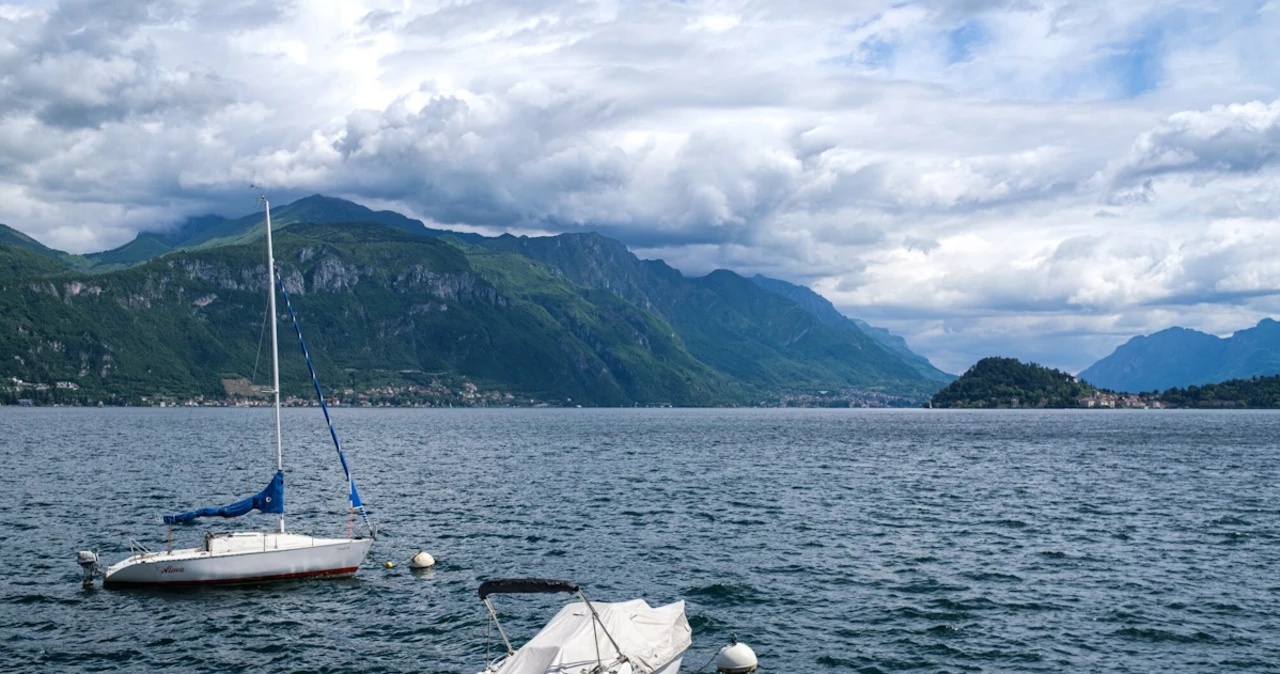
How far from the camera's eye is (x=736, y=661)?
110 feet

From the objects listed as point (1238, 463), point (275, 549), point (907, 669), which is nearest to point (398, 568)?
point (275, 549)

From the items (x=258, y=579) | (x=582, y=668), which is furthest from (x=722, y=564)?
(x=582, y=668)

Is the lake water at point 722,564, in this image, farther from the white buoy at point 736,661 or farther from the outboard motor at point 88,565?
the white buoy at point 736,661

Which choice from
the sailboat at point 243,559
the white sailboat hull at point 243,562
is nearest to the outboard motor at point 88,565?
the sailboat at point 243,559

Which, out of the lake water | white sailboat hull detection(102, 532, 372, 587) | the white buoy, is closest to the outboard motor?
white sailboat hull detection(102, 532, 372, 587)

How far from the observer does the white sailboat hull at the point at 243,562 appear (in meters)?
47.7

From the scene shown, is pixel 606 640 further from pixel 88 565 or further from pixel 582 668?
pixel 88 565

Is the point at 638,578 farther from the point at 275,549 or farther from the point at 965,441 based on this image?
the point at 965,441

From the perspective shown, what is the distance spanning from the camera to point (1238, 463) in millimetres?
127062

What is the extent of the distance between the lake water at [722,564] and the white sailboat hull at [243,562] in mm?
984

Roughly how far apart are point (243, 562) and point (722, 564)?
25.9 m

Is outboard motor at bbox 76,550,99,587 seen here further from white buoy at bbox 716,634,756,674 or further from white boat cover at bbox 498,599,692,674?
white buoy at bbox 716,634,756,674

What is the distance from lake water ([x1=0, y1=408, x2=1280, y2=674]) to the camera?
3850 cm

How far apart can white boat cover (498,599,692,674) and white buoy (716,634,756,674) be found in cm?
141
